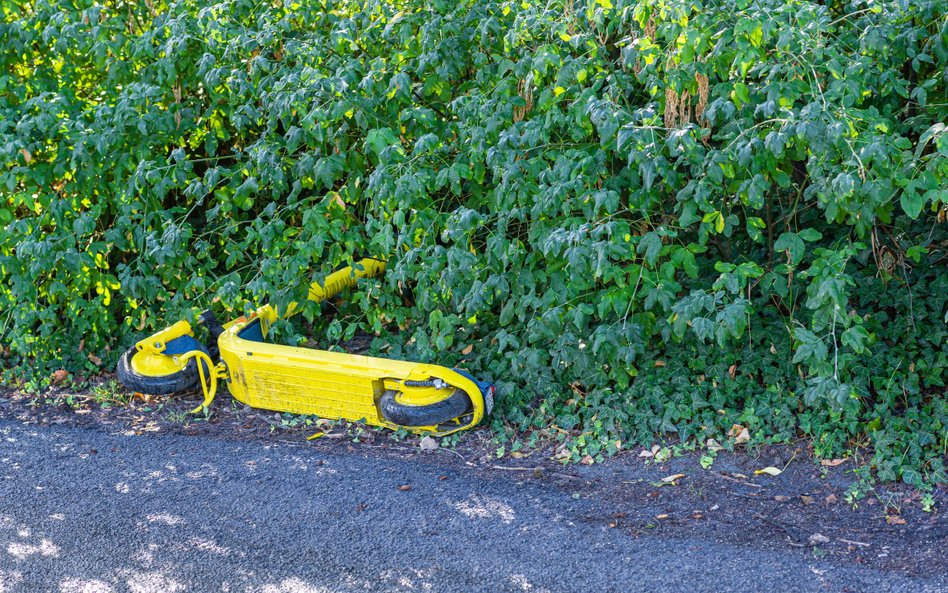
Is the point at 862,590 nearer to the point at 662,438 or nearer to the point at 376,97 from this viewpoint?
the point at 662,438

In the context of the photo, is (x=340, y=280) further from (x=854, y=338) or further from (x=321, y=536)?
(x=854, y=338)

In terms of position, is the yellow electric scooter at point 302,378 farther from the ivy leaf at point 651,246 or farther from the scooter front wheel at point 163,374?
the ivy leaf at point 651,246

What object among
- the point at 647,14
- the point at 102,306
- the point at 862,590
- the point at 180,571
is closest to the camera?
the point at 862,590

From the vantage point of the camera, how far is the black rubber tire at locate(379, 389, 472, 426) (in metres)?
4.61

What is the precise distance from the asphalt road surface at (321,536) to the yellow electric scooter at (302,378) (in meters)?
0.32

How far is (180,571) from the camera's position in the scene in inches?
141

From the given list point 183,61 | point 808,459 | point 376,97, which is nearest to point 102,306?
point 183,61

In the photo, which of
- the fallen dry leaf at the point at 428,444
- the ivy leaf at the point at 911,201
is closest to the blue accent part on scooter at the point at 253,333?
the fallen dry leaf at the point at 428,444

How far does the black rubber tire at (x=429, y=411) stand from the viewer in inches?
182

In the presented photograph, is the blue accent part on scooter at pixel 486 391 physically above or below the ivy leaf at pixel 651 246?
below

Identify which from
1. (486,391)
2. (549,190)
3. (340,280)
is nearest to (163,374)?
(340,280)

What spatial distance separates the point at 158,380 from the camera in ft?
17.1

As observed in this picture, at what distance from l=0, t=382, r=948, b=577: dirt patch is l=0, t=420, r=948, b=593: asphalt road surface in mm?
100

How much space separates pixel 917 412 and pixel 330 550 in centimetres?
262
